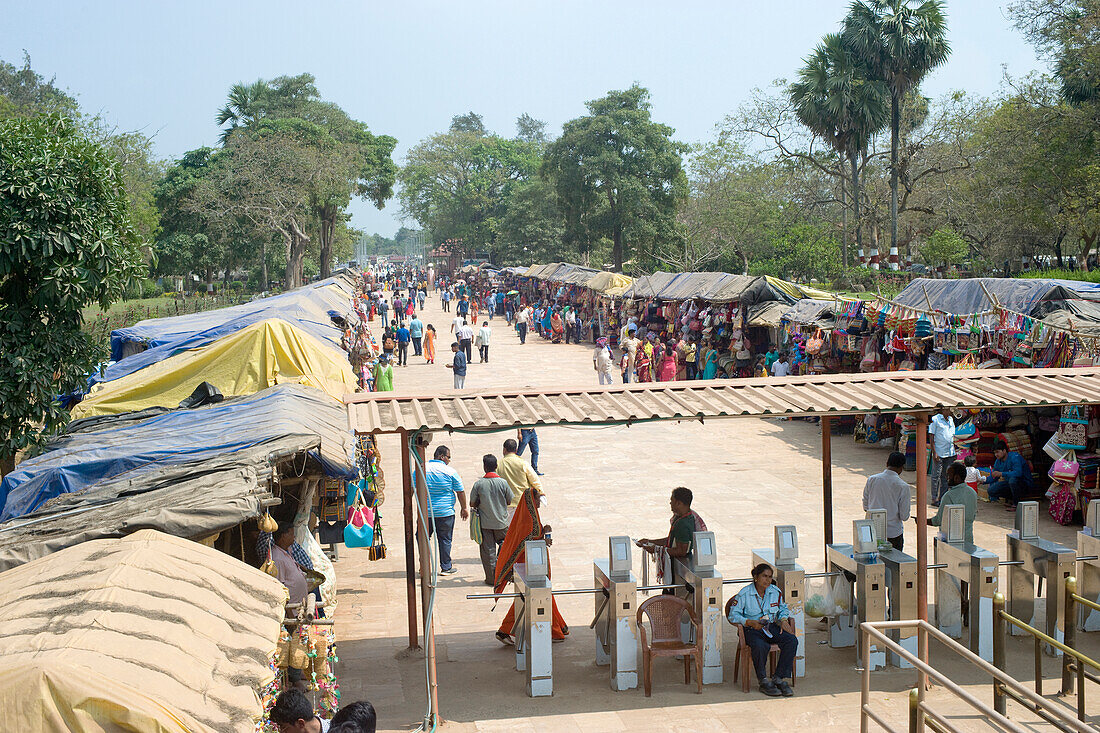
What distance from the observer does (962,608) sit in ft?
26.8

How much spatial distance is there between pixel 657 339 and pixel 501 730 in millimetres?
20322

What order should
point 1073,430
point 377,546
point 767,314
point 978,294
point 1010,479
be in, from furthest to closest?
point 767,314
point 978,294
point 1010,479
point 1073,430
point 377,546

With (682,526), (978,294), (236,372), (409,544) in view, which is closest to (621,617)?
(682,526)

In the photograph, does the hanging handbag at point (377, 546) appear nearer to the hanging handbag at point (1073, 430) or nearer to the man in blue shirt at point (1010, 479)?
the man in blue shirt at point (1010, 479)

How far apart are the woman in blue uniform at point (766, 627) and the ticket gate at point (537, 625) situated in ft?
4.68

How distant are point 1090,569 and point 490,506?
5388 millimetres

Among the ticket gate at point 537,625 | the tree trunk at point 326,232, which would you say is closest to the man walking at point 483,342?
the ticket gate at point 537,625

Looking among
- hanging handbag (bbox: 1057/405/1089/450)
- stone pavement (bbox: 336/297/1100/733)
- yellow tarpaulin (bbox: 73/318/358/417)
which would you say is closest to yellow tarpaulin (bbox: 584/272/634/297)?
stone pavement (bbox: 336/297/1100/733)

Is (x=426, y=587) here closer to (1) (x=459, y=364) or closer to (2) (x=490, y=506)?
(2) (x=490, y=506)

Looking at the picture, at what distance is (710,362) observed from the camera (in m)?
21.2

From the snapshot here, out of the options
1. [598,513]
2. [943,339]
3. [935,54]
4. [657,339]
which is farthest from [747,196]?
[598,513]

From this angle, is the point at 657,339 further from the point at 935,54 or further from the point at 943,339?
the point at 935,54

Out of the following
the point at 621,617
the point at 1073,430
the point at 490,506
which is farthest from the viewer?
the point at 1073,430

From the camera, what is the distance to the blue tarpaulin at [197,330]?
11734mm
